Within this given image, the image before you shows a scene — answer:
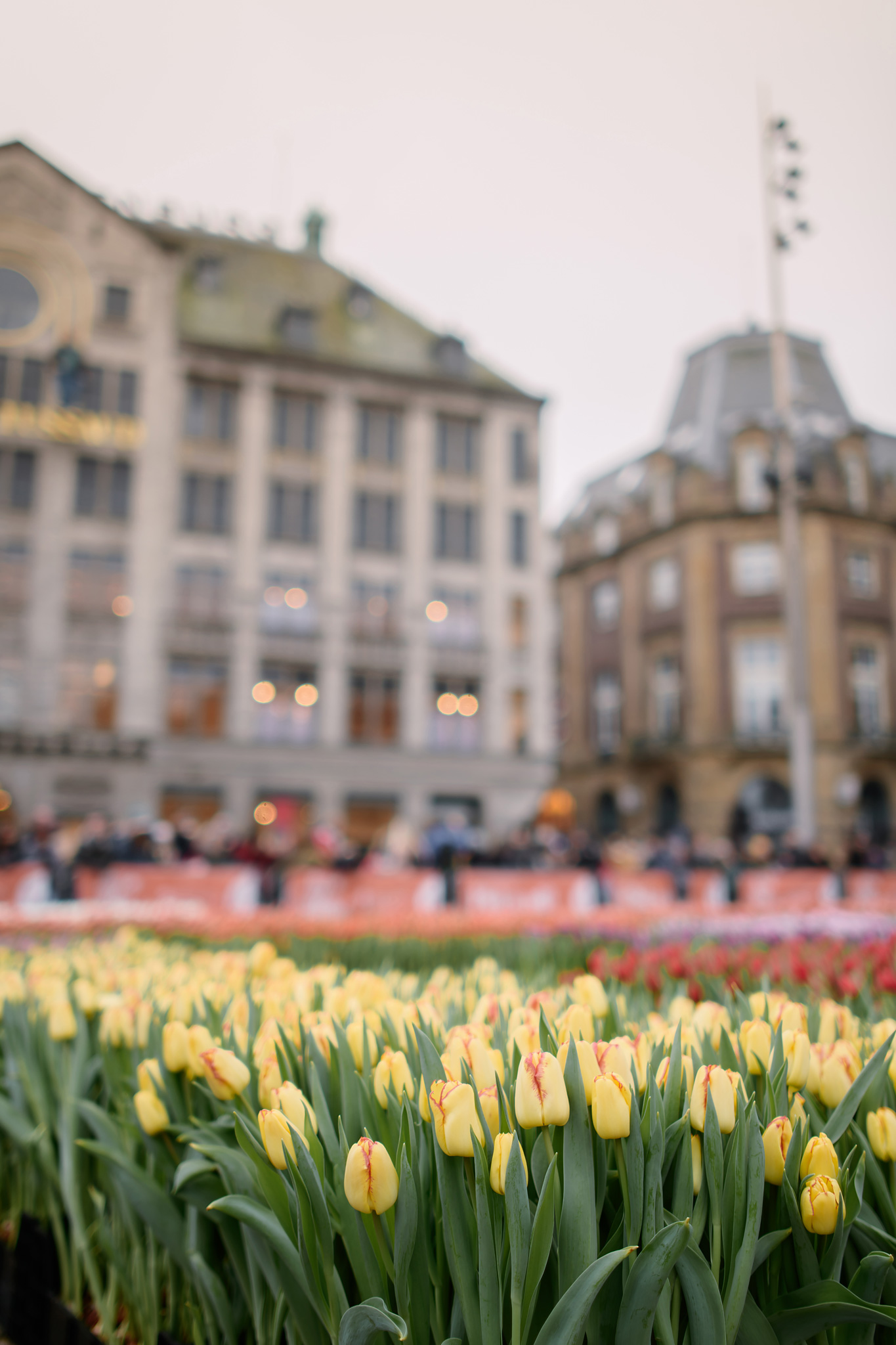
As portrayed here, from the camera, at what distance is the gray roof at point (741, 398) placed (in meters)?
43.6

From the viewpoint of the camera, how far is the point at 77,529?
35.2m

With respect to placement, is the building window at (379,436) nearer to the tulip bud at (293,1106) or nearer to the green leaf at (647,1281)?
the tulip bud at (293,1106)

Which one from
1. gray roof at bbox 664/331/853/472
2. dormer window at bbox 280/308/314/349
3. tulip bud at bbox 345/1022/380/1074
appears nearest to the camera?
tulip bud at bbox 345/1022/380/1074

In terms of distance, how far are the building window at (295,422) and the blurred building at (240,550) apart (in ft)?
0.29

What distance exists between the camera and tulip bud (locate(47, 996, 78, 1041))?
3039 millimetres

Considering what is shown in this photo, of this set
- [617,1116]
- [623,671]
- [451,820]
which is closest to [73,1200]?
[617,1116]

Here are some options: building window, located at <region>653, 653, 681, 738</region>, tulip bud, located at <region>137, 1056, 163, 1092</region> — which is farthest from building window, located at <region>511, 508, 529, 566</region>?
tulip bud, located at <region>137, 1056, 163, 1092</region>

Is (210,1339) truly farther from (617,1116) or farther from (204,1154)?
(617,1116)

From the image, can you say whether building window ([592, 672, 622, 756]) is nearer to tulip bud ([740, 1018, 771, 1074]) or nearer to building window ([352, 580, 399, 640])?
building window ([352, 580, 399, 640])

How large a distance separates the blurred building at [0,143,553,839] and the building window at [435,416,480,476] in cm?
11

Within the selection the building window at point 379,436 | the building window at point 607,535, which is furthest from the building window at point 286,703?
the building window at point 607,535

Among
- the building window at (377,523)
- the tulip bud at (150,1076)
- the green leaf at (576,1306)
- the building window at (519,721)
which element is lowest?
the green leaf at (576,1306)

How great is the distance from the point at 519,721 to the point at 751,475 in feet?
50.1

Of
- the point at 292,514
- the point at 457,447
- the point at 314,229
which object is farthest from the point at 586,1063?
the point at 314,229
